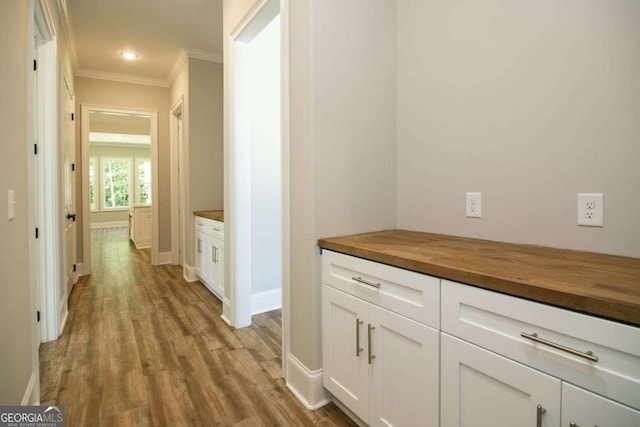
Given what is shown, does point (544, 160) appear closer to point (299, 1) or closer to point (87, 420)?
point (299, 1)

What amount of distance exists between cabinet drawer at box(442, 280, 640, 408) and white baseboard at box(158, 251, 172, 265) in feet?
15.7

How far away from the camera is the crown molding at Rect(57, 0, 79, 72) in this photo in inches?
111

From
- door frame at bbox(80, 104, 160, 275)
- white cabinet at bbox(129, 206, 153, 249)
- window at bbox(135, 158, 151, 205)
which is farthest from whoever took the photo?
window at bbox(135, 158, 151, 205)

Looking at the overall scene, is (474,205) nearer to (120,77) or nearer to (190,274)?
(190,274)

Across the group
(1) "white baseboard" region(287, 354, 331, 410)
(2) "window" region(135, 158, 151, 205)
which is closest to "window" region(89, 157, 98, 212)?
(2) "window" region(135, 158, 151, 205)

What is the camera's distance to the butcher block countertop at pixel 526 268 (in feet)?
2.48

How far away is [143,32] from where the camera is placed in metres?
3.50

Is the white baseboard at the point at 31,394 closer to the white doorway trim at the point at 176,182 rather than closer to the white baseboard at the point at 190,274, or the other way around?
the white baseboard at the point at 190,274

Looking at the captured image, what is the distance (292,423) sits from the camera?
156cm

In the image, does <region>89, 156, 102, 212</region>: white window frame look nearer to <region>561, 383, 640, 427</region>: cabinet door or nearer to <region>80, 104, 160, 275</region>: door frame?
<region>80, 104, 160, 275</region>: door frame

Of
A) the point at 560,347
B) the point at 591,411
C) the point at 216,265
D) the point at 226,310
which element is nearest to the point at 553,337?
the point at 560,347

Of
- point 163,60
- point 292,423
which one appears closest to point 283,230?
point 292,423

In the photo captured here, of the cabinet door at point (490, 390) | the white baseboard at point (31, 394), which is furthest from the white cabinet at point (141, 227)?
the cabinet door at point (490, 390)

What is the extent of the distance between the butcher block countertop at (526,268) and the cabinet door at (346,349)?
25cm
